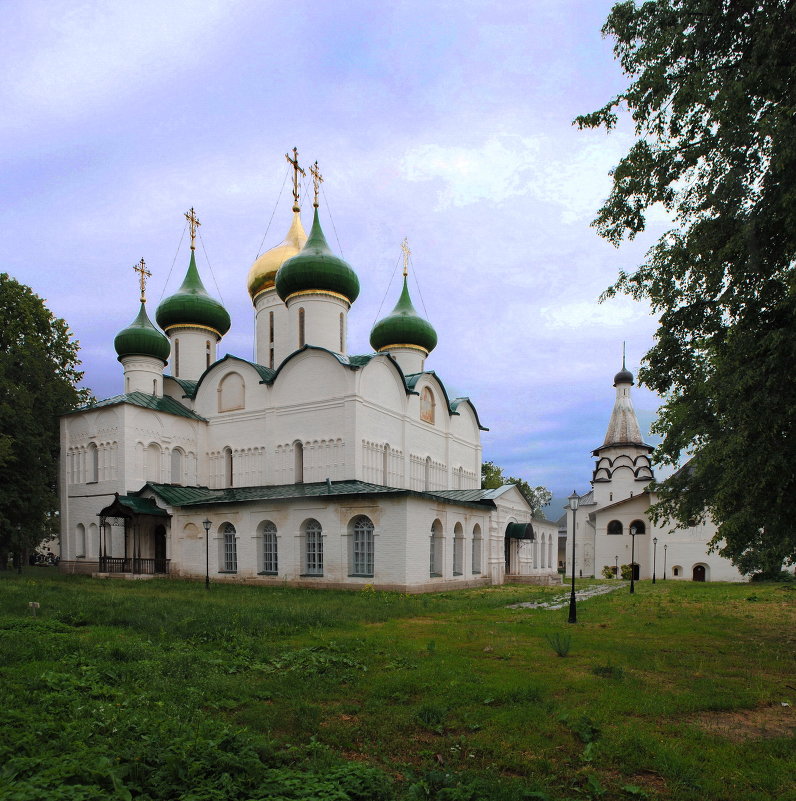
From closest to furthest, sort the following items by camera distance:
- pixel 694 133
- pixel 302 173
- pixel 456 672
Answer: pixel 456 672 < pixel 694 133 < pixel 302 173

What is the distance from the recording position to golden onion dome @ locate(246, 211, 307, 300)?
31297 millimetres

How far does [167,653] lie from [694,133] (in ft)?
32.0

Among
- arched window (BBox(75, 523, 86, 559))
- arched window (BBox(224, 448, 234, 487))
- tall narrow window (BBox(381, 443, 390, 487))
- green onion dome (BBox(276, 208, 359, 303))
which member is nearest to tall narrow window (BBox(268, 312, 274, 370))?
green onion dome (BBox(276, 208, 359, 303))

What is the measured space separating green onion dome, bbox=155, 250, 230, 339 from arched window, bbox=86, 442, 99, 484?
748cm

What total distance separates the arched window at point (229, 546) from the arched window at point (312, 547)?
3.34 metres

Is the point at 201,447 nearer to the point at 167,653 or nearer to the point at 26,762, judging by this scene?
the point at 167,653

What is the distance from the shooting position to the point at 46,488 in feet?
89.2

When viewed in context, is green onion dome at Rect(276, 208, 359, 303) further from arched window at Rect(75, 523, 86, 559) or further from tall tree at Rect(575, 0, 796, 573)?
tall tree at Rect(575, 0, 796, 573)

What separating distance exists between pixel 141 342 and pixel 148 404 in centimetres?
360

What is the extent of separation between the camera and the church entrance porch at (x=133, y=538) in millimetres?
24328

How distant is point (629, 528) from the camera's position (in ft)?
133

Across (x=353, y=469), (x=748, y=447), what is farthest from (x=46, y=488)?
(x=748, y=447)

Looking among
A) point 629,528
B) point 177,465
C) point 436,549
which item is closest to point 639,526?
point 629,528

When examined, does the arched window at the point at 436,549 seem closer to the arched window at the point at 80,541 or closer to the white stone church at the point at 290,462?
the white stone church at the point at 290,462
